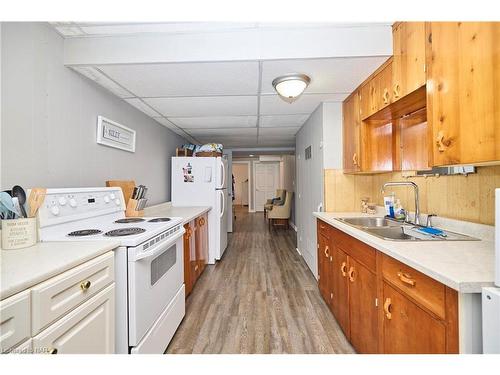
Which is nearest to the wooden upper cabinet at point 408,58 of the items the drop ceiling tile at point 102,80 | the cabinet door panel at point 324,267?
the cabinet door panel at point 324,267

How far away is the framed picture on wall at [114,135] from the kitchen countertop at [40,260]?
1.14 meters

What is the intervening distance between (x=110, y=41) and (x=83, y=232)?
1333 millimetres

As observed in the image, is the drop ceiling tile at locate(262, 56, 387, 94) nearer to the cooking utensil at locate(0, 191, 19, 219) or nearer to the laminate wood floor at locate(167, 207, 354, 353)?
the cooking utensil at locate(0, 191, 19, 219)

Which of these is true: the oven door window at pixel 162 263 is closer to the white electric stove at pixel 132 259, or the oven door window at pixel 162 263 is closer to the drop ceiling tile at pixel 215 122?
the white electric stove at pixel 132 259

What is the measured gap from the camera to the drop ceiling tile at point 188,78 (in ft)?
5.50

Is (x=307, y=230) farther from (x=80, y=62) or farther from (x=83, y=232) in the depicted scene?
(x=80, y=62)

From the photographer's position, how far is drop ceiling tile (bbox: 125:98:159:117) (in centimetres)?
235

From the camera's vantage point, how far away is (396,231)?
5.65 ft

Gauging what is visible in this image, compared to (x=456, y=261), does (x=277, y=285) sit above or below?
below

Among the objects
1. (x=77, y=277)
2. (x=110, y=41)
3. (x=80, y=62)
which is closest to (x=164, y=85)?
(x=110, y=41)

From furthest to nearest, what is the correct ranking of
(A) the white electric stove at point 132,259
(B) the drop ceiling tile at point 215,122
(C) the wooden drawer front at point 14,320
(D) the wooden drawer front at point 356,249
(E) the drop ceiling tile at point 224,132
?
(E) the drop ceiling tile at point 224,132 < (B) the drop ceiling tile at point 215,122 < (D) the wooden drawer front at point 356,249 < (A) the white electric stove at point 132,259 < (C) the wooden drawer front at point 14,320

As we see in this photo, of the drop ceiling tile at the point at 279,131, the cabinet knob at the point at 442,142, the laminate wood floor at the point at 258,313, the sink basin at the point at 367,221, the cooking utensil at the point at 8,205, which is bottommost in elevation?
the laminate wood floor at the point at 258,313

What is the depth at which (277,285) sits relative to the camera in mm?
2611

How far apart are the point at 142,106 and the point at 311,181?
89.6 inches
